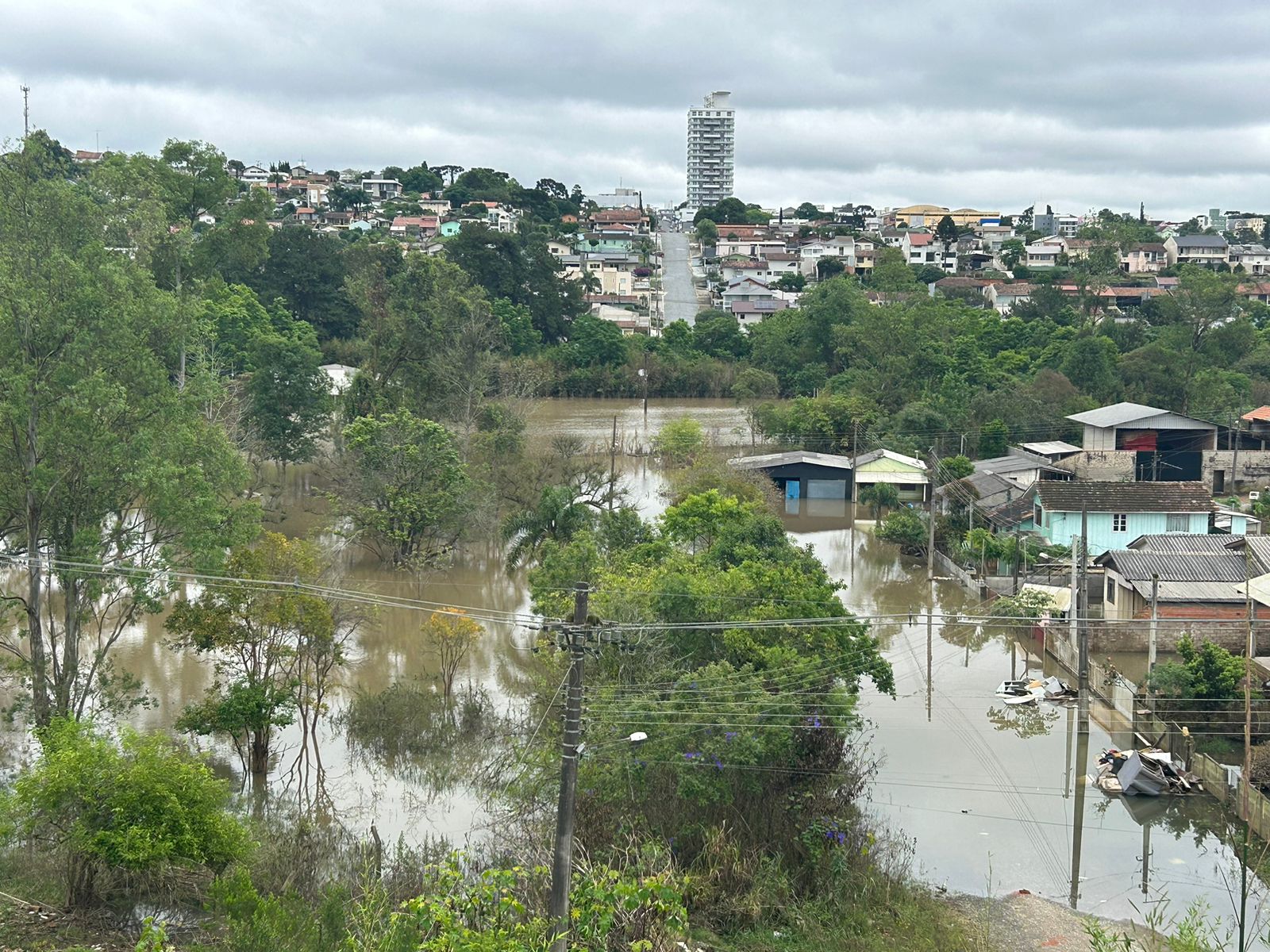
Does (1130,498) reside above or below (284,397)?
below

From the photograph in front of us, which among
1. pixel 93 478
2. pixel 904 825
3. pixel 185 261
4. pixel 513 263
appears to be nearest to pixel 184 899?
pixel 93 478

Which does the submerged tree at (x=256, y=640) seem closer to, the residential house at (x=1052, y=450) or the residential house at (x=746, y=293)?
the residential house at (x=1052, y=450)

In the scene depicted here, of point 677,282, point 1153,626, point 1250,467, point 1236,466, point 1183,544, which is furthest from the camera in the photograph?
point 677,282

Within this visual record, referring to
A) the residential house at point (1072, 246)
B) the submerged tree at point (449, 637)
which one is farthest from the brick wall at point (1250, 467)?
the residential house at point (1072, 246)

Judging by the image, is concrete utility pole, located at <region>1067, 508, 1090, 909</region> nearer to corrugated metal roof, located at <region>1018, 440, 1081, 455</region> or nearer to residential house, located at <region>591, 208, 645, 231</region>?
corrugated metal roof, located at <region>1018, 440, 1081, 455</region>

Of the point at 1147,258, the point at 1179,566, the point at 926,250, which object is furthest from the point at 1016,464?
the point at 926,250

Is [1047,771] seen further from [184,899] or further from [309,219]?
[309,219]

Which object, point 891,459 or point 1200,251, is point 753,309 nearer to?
point 891,459
